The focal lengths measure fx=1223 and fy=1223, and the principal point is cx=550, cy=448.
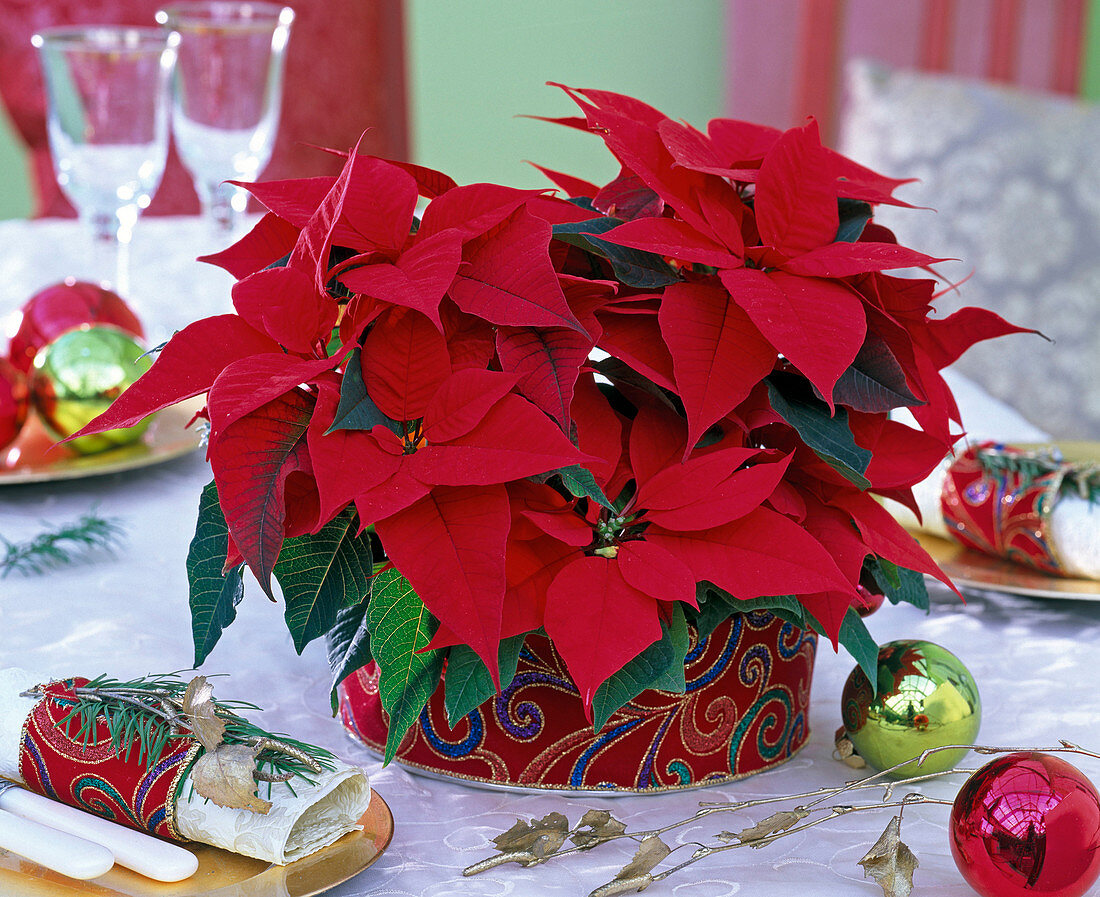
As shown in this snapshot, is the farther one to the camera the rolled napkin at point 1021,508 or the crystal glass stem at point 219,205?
the crystal glass stem at point 219,205

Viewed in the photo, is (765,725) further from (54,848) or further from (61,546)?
(61,546)

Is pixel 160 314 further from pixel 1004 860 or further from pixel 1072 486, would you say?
pixel 1004 860

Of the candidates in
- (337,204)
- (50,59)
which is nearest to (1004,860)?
(337,204)

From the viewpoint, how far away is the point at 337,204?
1.02 feet

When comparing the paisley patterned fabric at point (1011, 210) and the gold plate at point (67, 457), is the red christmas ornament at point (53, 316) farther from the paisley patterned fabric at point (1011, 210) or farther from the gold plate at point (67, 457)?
the paisley patterned fabric at point (1011, 210)

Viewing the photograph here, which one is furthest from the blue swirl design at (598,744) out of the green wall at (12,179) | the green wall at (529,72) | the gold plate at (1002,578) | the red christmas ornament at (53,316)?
the green wall at (12,179)

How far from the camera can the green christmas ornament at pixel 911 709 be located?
376 mm

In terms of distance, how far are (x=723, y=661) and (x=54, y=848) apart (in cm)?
19

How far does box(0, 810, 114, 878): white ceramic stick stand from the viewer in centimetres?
28

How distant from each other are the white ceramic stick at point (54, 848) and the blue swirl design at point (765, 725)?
7.2 inches

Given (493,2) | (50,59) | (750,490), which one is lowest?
(750,490)

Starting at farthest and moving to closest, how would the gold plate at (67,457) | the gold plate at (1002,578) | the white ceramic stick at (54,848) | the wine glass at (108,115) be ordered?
the wine glass at (108,115) → the gold plate at (67,457) → the gold plate at (1002,578) → the white ceramic stick at (54,848)

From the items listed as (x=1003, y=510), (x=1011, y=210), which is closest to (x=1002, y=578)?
(x=1003, y=510)

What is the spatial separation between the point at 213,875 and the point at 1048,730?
0.28 meters
